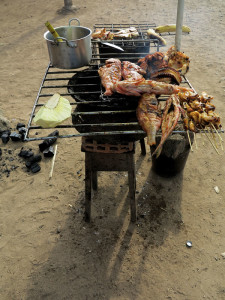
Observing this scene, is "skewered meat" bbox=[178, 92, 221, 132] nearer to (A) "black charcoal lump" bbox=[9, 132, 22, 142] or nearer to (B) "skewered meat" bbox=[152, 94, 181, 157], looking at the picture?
(B) "skewered meat" bbox=[152, 94, 181, 157]

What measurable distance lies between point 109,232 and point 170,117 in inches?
86.1

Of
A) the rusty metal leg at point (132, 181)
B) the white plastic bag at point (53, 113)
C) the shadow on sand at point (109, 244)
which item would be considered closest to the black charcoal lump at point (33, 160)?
the shadow on sand at point (109, 244)

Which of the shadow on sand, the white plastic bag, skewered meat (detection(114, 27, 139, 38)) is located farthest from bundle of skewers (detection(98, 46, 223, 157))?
the shadow on sand

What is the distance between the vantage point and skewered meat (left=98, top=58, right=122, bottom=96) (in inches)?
113

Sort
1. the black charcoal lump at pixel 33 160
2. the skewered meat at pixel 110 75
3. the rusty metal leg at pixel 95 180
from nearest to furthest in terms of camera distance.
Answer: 1. the skewered meat at pixel 110 75
2. the rusty metal leg at pixel 95 180
3. the black charcoal lump at pixel 33 160

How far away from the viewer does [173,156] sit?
14.0ft

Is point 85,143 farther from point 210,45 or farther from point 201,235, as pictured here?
point 210,45

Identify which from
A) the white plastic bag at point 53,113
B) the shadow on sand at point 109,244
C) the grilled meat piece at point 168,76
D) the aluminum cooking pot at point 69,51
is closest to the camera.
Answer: the white plastic bag at point 53,113

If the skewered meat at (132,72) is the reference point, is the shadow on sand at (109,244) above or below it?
below

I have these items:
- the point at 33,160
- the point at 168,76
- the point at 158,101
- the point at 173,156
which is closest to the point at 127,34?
the point at 168,76

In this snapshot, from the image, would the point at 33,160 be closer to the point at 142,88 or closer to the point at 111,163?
the point at 111,163

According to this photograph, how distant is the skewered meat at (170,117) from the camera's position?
2418mm

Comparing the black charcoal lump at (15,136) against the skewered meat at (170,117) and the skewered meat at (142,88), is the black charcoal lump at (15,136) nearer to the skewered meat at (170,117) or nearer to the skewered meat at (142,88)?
the skewered meat at (142,88)

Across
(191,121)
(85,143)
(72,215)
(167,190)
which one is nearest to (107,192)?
(72,215)
